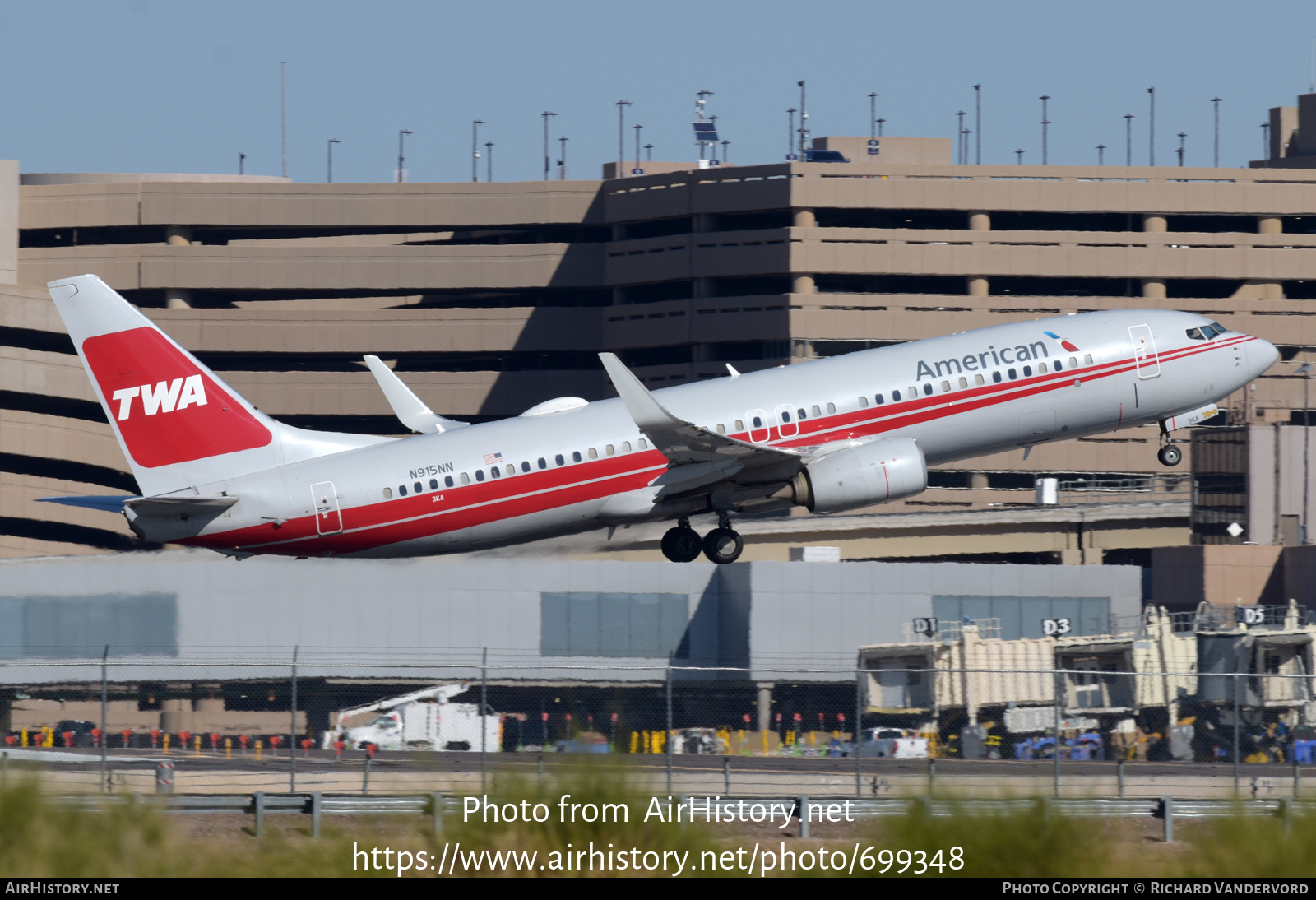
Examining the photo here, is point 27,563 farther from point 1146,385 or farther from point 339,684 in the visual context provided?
point 1146,385

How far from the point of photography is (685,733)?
135 ft

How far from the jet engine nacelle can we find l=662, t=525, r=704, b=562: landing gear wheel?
3.94 meters

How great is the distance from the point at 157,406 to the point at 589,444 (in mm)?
10756

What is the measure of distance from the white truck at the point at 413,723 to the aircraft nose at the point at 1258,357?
77.5 feet

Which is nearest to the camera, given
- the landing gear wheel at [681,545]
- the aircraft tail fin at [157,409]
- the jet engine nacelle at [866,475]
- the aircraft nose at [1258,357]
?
the aircraft tail fin at [157,409]

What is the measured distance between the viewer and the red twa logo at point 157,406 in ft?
141

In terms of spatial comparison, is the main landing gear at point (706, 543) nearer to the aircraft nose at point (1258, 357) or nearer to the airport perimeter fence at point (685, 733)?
the airport perimeter fence at point (685, 733)

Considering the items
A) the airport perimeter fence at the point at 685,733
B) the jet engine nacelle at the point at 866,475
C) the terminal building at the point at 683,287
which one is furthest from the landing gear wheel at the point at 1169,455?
the terminal building at the point at 683,287

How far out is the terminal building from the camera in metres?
119

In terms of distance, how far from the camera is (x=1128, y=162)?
149 meters

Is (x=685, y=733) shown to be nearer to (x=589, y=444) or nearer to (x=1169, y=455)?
(x=589, y=444)

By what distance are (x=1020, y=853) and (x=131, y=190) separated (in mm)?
129594

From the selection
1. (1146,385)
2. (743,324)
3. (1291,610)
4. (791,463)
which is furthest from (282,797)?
(743,324)

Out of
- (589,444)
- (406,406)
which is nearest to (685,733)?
(589,444)
